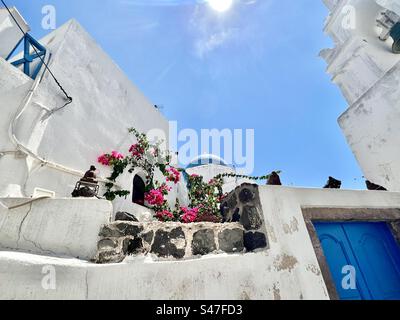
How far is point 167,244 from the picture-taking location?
217 cm

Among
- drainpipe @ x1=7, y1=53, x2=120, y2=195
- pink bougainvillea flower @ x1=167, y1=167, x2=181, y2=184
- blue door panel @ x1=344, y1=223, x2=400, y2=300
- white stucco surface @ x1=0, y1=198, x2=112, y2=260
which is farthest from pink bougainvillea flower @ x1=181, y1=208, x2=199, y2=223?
pink bougainvillea flower @ x1=167, y1=167, x2=181, y2=184

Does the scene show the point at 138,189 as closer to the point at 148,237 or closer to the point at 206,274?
the point at 148,237

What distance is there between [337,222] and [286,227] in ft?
3.52

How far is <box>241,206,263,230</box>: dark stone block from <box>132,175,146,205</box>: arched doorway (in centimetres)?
526

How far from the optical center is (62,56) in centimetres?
556

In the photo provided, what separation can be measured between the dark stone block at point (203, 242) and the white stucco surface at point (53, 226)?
89 cm

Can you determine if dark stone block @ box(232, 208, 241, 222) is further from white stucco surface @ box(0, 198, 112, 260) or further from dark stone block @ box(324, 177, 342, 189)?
dark stone block @ box(324, 177, 342, 189)

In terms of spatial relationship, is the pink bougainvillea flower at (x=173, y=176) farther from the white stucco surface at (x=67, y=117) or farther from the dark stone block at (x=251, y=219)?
the dark stone block at (x=251, y=219)

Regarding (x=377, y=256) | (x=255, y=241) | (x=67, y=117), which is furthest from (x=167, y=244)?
(x=67, y=117)

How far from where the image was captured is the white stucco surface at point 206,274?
1619 mm

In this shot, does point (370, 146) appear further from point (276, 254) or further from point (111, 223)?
point (111, 223)

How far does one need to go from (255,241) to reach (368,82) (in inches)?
368

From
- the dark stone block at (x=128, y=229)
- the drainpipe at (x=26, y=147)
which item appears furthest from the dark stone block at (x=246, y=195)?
the drainpipe at (x=26, y=147)

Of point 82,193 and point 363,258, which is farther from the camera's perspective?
point 82,193
